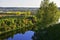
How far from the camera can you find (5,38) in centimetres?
1155

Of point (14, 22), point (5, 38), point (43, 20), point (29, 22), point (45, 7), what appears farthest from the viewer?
point (29, 22)

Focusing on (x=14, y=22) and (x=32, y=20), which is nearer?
(x=14, y=22)

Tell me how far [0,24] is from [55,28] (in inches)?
329

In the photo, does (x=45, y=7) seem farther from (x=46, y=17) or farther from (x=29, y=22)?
(x=29, y=22)

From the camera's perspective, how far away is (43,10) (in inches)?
579

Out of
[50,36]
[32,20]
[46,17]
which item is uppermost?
[50,36]

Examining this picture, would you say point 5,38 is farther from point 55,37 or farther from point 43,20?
point 55,37

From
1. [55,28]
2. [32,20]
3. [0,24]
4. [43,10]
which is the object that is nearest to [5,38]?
[0,24]

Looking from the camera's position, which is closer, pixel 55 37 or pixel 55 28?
pixel 55 37

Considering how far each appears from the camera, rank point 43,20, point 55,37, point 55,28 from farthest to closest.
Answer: point 43,20 < point 55,28 < point 55,37

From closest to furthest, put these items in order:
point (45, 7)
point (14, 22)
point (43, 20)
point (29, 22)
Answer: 1. point (43, 20)
2. point (45, 7)
3. point (14, 22)
4. point (29, 22)

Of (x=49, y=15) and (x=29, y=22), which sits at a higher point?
(x=49, y=15)

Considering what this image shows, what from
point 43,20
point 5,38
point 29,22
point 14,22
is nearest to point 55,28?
point 5,38

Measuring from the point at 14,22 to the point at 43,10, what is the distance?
2.44m
